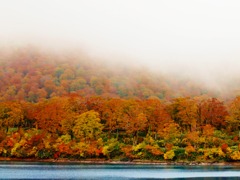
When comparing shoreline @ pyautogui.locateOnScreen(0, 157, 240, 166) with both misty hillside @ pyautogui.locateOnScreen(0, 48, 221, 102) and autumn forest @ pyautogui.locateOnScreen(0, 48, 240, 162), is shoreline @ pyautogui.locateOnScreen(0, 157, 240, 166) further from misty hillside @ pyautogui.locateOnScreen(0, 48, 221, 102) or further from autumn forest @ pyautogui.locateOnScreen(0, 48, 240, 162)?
misty hillside @ pyautogui.locateOnScreen(0, 48, 221, 102)

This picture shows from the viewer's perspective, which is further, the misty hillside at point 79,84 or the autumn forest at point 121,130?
the misty hillside at point 79,84

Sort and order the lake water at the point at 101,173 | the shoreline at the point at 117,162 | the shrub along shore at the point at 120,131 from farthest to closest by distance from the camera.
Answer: the shrub along shore at the point at 120,131 < the shoreline at the point at 117,162 < the lake water at the point at 101,173

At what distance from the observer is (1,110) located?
3772 inches

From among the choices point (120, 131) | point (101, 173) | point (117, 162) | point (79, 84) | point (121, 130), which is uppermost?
point (79, 84)

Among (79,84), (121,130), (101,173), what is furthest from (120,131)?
(79,84)

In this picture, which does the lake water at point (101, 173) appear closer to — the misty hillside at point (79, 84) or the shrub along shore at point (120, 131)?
the shrub along shore at point (120, 131)

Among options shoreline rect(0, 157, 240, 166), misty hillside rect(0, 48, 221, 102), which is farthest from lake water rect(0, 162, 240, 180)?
misty hillside rect(0, 48, 221, 102)

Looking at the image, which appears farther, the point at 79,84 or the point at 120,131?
the point at 79,84

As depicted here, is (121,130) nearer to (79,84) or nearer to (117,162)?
(117,162)

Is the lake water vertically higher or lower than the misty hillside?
lower

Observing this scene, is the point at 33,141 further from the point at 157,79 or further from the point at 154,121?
the point at 157,79

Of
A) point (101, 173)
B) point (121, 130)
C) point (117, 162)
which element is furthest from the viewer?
point (121, 130)

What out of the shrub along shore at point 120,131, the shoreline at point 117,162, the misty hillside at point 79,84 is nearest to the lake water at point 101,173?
the shoreline at point 117,162

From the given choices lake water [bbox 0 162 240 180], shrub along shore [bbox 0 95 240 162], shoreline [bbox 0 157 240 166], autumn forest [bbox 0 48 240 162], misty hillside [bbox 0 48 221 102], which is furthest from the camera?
misty hillside [bbox 0 48 221 102]
